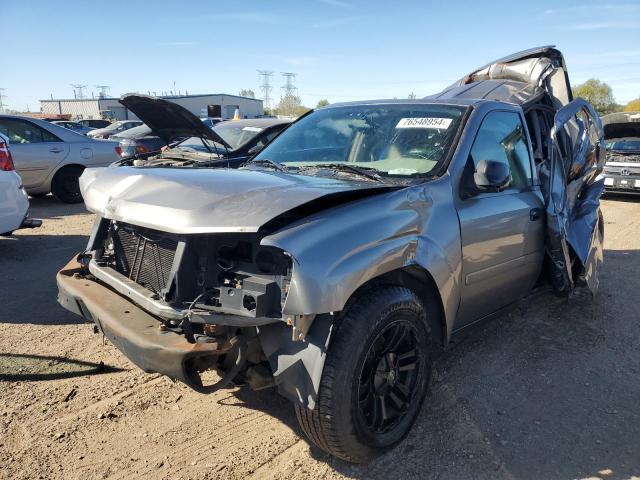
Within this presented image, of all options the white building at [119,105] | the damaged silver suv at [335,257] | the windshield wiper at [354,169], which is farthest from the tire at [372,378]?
the white building at [119,105]

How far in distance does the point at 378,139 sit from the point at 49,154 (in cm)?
806

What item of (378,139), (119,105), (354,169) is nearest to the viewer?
(354,169)

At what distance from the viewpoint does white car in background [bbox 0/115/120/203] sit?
9305 millimetres

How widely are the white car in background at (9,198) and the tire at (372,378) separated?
499 centimetres

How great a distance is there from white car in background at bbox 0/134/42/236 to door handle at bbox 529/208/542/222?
18.1 ft

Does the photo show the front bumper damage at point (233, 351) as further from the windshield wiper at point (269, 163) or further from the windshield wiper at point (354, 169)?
the windshield wiper at point (269, 163)

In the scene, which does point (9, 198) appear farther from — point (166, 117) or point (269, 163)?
point (269, 163)

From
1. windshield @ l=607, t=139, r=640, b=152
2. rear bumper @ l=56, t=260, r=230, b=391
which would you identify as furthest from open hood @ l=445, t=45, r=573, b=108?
windshield @ l=607, t=139, r=640, b=152

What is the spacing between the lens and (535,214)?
3.85 m

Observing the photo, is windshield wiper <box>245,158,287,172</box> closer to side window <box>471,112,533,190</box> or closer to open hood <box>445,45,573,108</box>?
side window <box>471,112,533,190</box>

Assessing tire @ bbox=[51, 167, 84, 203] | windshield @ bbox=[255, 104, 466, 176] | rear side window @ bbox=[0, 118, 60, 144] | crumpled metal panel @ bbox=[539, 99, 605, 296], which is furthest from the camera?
tire @ bbox=[51, 167, 84, 203]

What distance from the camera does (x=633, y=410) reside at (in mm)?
3258

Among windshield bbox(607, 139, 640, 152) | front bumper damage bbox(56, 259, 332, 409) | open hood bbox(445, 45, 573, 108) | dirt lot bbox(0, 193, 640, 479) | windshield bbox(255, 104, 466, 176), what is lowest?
dirt lot bbox(0, 193, 640, 479)

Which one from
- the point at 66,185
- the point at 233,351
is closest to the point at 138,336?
the point at 233,351
